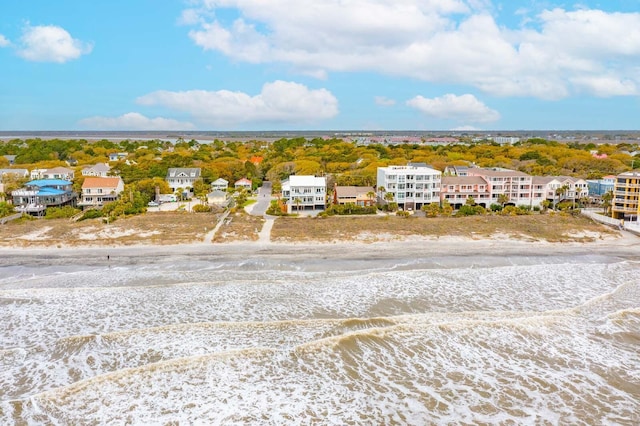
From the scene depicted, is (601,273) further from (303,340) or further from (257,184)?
(257,184)

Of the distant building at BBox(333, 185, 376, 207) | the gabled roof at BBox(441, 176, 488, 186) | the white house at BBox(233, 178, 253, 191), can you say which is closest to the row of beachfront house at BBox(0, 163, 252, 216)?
the white house at BBox(233, 178, 253, 191)

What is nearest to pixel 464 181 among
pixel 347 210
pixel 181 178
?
pixel 347 210

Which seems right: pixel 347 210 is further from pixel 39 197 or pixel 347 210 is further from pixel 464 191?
pixel 39 197

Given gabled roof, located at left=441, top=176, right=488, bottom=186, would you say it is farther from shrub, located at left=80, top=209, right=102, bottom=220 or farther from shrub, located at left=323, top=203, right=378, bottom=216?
shrub, located at left=80, top=209, right=102, bottom=220

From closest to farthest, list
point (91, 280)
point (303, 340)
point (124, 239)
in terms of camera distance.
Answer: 1. point (303, 340)
2. point (91, 280)
3. point (124, 239)

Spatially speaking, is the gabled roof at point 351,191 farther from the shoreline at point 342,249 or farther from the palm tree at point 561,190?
the palm tree at point 561,190

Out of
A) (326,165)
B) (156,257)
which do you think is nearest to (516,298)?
(156,257)

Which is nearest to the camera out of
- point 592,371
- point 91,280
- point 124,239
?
point 592,371
